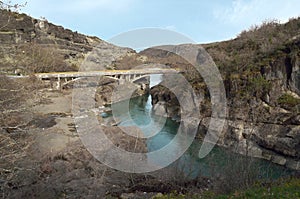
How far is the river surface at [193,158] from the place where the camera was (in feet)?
31.7

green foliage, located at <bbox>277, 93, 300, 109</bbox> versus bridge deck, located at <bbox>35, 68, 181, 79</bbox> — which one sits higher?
bridge deck, located at <bbox>35, 68, 181, 79</bbox>

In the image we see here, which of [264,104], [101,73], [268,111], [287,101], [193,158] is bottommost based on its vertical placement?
[193,158]

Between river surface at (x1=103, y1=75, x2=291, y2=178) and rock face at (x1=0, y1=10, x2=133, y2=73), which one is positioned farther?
rock face at (x1=0, y1=10, x2=133, y2=73)

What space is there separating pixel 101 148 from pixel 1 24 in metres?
8.63

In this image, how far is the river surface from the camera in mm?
9672

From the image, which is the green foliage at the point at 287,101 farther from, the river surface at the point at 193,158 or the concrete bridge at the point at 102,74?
the concrete bridge at the point at 102,74

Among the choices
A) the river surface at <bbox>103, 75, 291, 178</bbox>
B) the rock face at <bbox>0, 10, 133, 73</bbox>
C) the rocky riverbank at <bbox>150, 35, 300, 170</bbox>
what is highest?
the rock face at <bbox>0, 10, 133, 73</bbox>

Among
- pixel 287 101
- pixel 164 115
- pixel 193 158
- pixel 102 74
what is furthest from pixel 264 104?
pixel 102 74

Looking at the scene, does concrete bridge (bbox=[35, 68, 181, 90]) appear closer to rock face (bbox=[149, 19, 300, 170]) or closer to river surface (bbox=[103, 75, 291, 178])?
river surface (bbox=[103, 75, 291, 178])

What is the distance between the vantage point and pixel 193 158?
1692 centimetres

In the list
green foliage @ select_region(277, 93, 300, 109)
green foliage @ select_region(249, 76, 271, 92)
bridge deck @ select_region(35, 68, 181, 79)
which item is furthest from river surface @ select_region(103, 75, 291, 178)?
bridge deck @ select_region(35, 68, 181, 79)

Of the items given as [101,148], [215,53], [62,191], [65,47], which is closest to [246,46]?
[215,53]

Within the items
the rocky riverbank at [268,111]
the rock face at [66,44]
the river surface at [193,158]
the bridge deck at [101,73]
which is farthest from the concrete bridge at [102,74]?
the rocky riverbank at [268,111]

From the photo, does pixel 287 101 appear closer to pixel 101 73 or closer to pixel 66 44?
pixel 101 73
